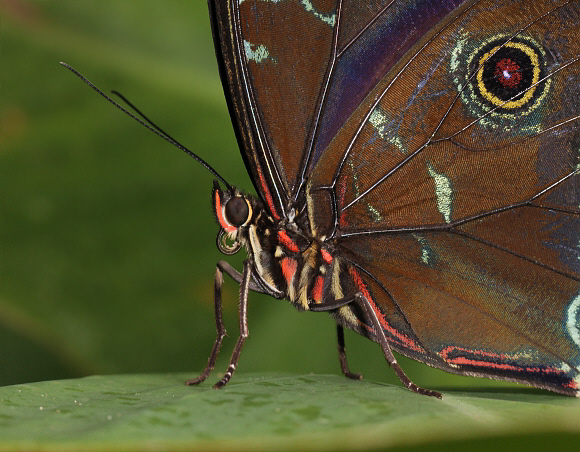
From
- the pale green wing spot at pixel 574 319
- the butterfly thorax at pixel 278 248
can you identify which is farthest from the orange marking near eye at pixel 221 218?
the pale green wing spot at pixel 574 319

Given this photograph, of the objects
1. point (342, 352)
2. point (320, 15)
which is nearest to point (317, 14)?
point (320, 15)

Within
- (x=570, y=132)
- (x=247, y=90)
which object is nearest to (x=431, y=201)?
(x=570, y=132)

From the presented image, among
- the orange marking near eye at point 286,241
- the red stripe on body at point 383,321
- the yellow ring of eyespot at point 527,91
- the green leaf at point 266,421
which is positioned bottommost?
the green leaf at point 266,421

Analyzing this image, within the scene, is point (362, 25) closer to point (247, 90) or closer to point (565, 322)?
point (247, 90)

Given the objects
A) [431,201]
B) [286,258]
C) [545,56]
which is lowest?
[286,258]

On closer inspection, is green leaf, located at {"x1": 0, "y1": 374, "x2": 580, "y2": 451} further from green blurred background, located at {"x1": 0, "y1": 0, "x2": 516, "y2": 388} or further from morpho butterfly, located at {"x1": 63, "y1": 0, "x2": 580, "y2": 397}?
green blurred background, located at {"x1": 0, "y1": 0, "x2": 516, "y2": 388}

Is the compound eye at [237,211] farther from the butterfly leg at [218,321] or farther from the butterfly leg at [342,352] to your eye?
the butterfly leg at [342,352]

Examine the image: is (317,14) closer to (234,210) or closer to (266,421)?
(234,210)

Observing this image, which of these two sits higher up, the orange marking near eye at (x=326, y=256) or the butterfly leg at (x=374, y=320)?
the orange marking near eye at (x=326, y=256)
